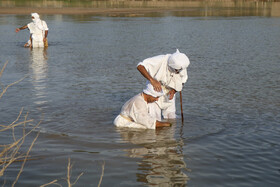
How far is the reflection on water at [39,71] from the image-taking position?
9359 mm

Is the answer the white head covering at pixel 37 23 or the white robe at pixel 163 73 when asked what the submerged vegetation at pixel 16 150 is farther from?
the white head covering at pixel 37 23

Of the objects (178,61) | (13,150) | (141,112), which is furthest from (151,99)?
(13,150)

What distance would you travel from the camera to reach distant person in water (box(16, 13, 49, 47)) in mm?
16719

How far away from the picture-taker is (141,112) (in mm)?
6633

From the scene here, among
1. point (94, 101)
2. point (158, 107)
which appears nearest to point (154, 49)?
point (94, 101)

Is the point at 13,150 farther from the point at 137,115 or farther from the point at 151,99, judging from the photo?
the point at 151,99

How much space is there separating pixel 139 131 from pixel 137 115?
0.26 m

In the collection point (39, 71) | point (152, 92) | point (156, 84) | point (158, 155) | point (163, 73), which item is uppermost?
point (163, 73)

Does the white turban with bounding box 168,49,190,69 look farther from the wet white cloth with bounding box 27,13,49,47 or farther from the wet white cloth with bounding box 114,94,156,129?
the wet white cloth with bounding box 27,13,49,47

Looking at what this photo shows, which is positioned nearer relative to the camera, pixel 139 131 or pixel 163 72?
pixel 163 72

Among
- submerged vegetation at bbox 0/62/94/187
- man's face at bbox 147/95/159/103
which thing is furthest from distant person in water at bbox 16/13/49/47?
man's face at bbox 147/95/159/103

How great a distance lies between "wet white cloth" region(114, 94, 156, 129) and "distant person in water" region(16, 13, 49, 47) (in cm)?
1068

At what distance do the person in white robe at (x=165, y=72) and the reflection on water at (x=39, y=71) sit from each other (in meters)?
2.95

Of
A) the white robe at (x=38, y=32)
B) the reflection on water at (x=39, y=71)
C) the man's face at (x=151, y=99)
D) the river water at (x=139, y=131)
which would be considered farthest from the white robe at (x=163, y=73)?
the white robe at (x=38, y=32)
